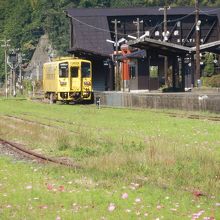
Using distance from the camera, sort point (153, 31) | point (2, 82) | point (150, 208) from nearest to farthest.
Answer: point (150, 208) → point (153, 31) → point (2, 82)

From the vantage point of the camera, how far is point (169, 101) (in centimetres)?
3128

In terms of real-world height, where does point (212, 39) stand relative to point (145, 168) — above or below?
above

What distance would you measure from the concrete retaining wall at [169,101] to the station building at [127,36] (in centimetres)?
983

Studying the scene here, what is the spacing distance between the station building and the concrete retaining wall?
A: 983 centimetres

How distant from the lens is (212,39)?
76.0 metres

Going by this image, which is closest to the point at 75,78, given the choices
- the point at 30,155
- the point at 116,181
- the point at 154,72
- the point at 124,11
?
the point at 154,72

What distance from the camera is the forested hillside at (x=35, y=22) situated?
456 feet

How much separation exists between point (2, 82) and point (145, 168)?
425 ft

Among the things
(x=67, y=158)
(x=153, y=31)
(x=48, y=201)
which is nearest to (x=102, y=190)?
(x=48, y=201)

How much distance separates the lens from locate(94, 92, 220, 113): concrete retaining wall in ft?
90.6

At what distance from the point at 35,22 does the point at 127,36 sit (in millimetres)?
76175

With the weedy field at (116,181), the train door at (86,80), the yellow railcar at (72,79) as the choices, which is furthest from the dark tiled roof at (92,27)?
the weedy field at (116,181)

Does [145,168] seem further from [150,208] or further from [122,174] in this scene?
[150,208]

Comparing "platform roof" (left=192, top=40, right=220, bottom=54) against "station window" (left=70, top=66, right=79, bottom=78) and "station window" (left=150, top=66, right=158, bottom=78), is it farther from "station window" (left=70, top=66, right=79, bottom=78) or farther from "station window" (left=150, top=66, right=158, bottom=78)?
"station window" (left=70, top=66, right=79, bottom=78)
